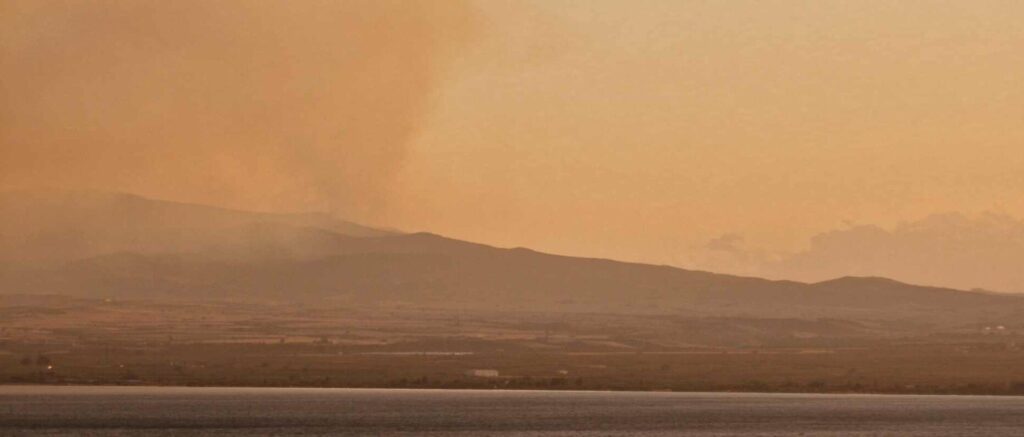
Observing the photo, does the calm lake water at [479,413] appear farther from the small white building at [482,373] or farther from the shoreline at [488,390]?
the small white building at [482,373]

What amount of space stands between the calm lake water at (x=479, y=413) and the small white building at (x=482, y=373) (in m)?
15.3

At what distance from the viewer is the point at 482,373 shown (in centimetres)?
14912

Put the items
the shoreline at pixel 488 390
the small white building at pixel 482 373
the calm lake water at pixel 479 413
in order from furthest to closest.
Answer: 1. the small white building at pixel 482 373
2. the shoreline at pixel 488 390
3. the calm lake water at pixel 479 413

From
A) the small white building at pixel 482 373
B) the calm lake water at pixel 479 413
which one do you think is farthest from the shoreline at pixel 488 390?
the small white building at pixel 482 373

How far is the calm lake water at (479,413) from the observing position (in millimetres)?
83875

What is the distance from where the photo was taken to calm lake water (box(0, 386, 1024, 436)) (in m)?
83.9

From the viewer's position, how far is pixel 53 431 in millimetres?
76688

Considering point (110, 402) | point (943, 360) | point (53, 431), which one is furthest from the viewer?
point (943, 360)

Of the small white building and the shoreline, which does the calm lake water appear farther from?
the small white building

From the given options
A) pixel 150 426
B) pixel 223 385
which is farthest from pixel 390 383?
pixel 150 426

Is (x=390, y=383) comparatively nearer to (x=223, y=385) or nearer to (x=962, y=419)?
(x=223, y=385)

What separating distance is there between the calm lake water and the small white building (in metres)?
15.3

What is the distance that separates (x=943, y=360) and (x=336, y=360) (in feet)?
246

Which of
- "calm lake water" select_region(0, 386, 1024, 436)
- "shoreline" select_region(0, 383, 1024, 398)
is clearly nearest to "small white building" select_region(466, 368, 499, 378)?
"shoreline" select_region(0, 383, 1024, 398)
